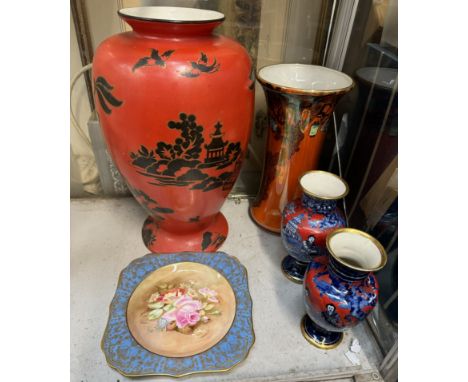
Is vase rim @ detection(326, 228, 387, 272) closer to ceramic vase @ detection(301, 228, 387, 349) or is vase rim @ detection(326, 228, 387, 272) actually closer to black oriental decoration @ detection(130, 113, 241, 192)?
ceramic vase @ detection(301, 228, 387, 349)

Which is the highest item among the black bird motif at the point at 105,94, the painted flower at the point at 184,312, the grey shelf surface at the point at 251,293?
the black bird motif at the point at 105,94

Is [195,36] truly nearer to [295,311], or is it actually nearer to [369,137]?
[369,137]

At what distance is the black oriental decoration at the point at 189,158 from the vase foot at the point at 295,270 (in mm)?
317

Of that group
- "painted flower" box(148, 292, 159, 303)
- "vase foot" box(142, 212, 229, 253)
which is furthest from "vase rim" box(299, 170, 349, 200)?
"painted flower" box(148, 292, 159, 303)

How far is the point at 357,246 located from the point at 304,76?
1.78 ft

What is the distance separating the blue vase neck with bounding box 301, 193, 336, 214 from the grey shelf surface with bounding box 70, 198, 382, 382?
0.84ft

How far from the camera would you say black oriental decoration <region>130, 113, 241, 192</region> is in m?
0.69

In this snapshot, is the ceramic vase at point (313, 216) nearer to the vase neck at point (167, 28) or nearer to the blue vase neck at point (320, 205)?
the blue vase neck at point (320, 205)

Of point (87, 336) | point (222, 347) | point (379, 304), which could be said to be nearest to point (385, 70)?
point (379, 304)

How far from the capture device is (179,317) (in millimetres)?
778

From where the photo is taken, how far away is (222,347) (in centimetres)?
72

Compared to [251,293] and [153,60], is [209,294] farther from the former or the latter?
[153,60]

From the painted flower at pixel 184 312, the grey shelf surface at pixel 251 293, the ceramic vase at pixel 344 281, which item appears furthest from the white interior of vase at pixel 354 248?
the painted flower at pixel 184 312

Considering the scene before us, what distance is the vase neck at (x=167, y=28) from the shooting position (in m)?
0.64
